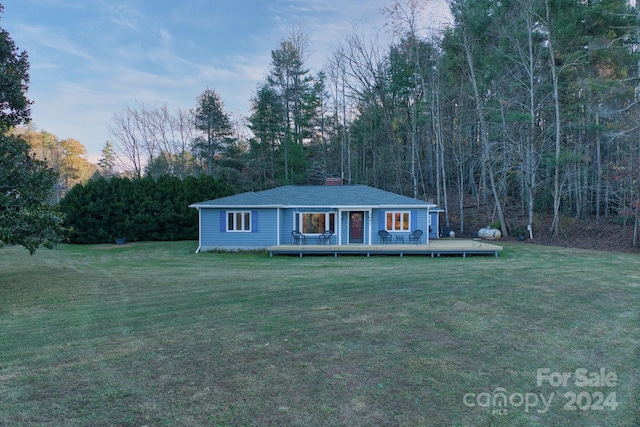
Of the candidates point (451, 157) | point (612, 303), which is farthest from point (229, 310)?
point (451, 157)

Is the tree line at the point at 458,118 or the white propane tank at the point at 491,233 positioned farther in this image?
the white propane tank at the point at 491,233

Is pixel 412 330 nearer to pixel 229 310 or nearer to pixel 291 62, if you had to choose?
pixel 229 310

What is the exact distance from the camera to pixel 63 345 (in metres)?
4.10

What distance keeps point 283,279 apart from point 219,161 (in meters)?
21.2

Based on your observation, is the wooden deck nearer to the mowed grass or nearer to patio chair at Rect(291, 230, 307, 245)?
patio chair at Rect(291, 230, 307, 245)

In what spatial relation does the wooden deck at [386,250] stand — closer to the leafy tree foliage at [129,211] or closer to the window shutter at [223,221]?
the window shutter at [223,221]

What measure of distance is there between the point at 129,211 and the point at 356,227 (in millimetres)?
12575

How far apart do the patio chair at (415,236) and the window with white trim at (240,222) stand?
6756 mm

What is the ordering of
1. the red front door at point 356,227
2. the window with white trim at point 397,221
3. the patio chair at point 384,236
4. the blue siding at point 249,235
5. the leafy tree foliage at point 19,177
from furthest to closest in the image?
the red front door at point 356,227
the window with white trim at point 397,221
the patio chair at point 384,236
the blue siding at point 249,235
the leafy tree foliage at point 19,177

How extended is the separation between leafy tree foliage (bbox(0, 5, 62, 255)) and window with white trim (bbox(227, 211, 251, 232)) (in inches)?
287

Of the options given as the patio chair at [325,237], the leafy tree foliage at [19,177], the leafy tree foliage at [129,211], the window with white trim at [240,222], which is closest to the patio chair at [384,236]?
the patio chair at [325,237]

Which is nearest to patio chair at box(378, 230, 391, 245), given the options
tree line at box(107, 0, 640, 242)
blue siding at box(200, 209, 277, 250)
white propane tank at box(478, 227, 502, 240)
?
blue siding at box(200, 209, 277, 250)

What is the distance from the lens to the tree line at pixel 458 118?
15.7 metres

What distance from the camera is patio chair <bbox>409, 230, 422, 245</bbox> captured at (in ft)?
48.1
